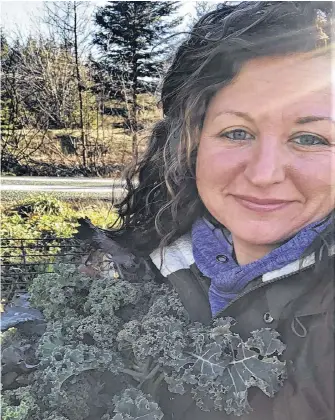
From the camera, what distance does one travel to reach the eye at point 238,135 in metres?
1.23

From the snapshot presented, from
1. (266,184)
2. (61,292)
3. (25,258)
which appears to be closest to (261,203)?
(266,184)

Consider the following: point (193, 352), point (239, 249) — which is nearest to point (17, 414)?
point (193, 352)

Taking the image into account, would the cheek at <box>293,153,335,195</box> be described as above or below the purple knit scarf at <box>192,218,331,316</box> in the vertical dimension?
above

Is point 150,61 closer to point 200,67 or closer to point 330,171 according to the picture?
point 200,67

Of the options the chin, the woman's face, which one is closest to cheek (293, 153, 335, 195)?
the woman's face

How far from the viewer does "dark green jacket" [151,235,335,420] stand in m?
1.03

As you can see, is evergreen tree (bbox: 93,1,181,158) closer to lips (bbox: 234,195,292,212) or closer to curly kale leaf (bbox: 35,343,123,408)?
lips (bbox: 234,195,292,212)

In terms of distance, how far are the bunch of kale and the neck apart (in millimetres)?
167

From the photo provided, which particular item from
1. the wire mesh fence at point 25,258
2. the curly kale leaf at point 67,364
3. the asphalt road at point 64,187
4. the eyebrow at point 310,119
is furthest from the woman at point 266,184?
the wire mesh fence at point 25,258

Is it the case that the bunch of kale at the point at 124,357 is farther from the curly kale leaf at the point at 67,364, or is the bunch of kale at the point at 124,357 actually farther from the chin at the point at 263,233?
the chin at the point at 263,233

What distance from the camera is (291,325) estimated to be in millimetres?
1139

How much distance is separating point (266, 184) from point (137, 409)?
59 cm

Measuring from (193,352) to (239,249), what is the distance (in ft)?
0.92

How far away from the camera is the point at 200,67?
1346mm
